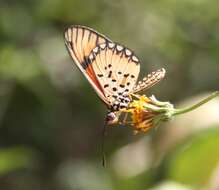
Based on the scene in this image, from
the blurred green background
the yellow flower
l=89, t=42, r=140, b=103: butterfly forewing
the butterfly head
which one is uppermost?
l=89, t=42, r=140, b=103: butterfly forewing

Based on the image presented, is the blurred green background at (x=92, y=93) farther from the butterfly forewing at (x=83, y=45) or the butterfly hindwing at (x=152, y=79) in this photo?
the butterfly hindwing at (x=152, y=79)

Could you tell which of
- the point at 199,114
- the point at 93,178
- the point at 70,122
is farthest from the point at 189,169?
the point at 70,122

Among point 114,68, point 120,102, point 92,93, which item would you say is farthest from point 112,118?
point 92,93

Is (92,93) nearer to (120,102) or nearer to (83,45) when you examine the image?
(83,45)

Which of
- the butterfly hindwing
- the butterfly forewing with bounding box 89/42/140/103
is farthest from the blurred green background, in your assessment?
the butterfly hindwing

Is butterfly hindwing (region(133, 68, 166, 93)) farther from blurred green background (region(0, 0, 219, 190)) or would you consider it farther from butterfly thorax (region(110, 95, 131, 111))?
blurred green background (region(0, 0, 219, 190))

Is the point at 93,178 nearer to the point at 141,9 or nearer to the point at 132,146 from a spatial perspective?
the point at 132,146

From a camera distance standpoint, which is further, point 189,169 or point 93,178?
point 93,178
